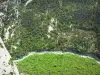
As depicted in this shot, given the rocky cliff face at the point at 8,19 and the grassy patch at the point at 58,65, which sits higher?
the rocky cliff face at the point at 8,19

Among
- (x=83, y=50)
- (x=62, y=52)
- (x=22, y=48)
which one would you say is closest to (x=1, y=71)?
(x=22, y=48)

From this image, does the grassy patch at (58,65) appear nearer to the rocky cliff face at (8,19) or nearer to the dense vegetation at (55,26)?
the dense vegetation at (55,26)

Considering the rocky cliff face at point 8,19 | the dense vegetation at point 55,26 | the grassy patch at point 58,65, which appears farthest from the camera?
the rocky cliff face at point 8,19

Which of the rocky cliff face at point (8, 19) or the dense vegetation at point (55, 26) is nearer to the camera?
the dense vegetation at point (55, 26)

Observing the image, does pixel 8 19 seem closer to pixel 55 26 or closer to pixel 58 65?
pixel 55 26

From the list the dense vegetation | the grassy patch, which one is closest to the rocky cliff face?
the dense vegetation

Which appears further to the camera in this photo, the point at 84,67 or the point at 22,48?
the point at 22,48

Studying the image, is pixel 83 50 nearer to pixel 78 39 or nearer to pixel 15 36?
pixel 78 39

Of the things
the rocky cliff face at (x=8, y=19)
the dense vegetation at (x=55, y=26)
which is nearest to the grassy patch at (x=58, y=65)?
the dense vegetation at (x=55, y=26)
